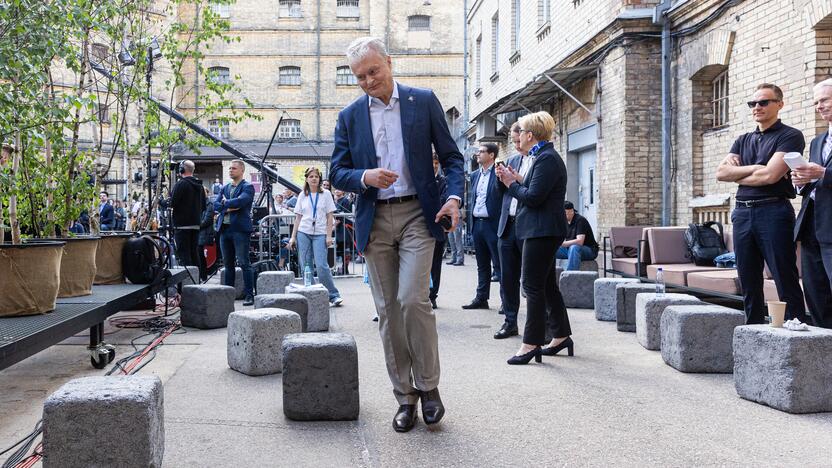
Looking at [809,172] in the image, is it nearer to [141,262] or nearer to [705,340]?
[705,340]

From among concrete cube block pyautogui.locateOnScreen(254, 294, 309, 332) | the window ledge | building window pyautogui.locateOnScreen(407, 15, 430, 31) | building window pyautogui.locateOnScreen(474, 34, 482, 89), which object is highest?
building window pyautogui.locateOnScreen(407, 15, 430, 31)

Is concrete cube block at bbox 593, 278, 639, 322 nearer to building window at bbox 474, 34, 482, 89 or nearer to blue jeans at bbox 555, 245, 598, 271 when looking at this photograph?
blue jeans at bbox 555, 245, 598, 271

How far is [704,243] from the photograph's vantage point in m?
10.3

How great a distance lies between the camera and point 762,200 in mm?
5992

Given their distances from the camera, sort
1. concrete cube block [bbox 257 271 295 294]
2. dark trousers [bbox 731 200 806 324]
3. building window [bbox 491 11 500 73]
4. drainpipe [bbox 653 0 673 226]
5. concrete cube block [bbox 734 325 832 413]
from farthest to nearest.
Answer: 1. building window [bbox 491 11 500 73]
2. drainpipe [bbox 653 0 673 226]
3. concrete cube block [bbox 257 271 295 294]
4. dark trousers [bbox 731 200 806 324]
5. concrete cube block [bbox 734 325 832 413]

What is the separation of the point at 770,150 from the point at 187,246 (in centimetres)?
868

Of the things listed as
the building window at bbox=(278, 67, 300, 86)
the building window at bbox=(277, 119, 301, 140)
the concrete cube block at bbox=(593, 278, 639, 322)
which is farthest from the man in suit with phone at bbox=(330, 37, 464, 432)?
the building window at bbox=(278, 67, 300, 86)

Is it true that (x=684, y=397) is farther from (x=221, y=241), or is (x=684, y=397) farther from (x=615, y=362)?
(x=221, y=241)

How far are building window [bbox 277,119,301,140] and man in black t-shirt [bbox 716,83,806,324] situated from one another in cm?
3665

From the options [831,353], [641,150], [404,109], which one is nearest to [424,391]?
[404,109]

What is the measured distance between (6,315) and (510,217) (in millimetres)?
4642

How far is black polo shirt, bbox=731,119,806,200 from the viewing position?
235 inches

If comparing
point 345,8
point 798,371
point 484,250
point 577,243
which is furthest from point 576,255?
point 345,8

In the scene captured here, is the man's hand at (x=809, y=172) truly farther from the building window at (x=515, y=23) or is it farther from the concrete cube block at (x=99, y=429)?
the building window at (x=515, y=23)
